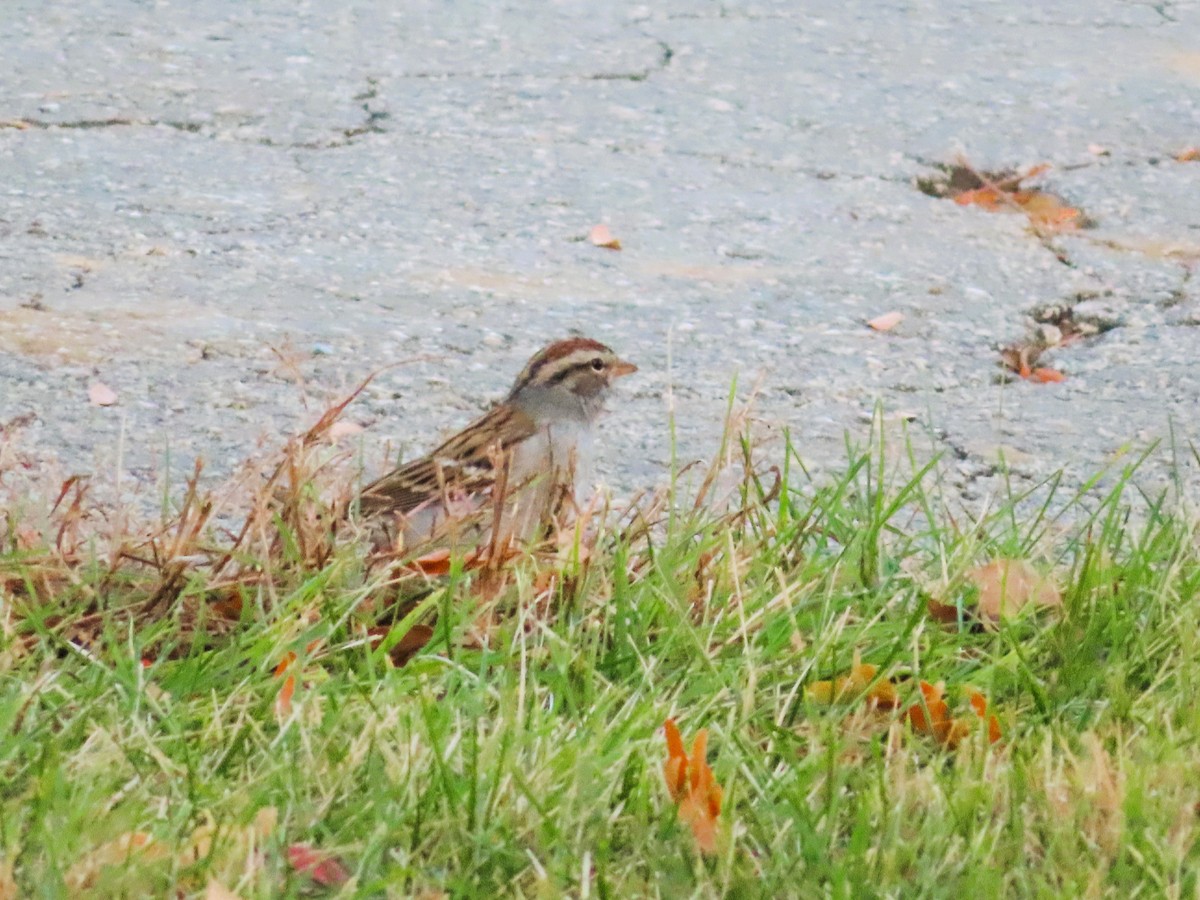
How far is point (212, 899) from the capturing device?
7.03 feet

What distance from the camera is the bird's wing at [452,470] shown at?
10.7 feet

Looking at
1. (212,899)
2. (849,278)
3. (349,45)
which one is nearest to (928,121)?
(849,278)

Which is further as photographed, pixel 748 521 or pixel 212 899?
pixel 748 521

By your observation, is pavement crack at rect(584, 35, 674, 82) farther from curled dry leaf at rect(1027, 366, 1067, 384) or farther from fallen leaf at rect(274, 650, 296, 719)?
fallen leaf at rect(274, 650, 296, 719)

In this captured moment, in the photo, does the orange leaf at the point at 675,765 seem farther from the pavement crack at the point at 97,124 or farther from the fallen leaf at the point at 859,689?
the pavement crack at the point at 97,124

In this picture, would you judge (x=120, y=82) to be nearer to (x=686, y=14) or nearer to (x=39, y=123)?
(x=39, y=123)

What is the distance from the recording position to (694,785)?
2.48m

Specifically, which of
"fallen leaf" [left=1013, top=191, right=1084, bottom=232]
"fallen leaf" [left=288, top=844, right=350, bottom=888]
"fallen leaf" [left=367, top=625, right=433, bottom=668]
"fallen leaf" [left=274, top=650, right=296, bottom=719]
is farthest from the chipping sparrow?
"fallen leaf" [left=1013, top=191, right=1084, bottom=232]

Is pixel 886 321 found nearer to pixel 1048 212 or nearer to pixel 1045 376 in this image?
pixel 1045 376

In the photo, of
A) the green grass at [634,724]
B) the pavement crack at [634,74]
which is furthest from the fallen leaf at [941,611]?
the pavement crack at [634,74]

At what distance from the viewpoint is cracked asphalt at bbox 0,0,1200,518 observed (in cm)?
429

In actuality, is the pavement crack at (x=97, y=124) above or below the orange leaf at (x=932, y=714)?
below

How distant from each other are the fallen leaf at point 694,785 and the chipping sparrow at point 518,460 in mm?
597

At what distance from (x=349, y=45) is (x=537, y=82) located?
0.74 metres
